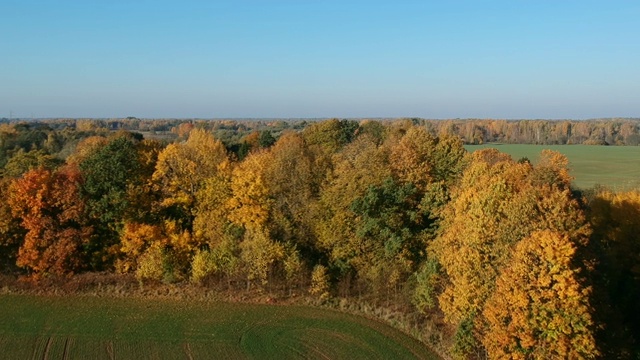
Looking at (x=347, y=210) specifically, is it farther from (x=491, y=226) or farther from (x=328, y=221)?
(x=491, y=226)

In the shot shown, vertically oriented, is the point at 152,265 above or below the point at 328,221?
below

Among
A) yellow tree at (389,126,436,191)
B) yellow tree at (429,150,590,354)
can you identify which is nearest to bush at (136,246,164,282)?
yellow tree at (389,126,436,191)

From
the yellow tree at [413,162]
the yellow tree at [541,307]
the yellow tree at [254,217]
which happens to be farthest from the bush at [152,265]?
the yellow tree at [541,307]

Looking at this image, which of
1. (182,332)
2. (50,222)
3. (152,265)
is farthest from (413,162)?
(50,222)

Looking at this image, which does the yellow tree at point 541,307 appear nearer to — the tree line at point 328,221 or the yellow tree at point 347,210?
the tree line at point 328,221

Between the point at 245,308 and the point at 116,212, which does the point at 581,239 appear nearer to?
the point at 245,308

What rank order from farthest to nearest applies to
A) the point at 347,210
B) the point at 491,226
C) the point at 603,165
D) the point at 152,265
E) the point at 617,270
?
1. the point at 603,165
2. the point at 347,210
3. the point at 152,265
4. the point at 617,270
5. the point at 491,226

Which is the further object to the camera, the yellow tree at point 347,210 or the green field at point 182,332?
the yellow tree at point 347,210
